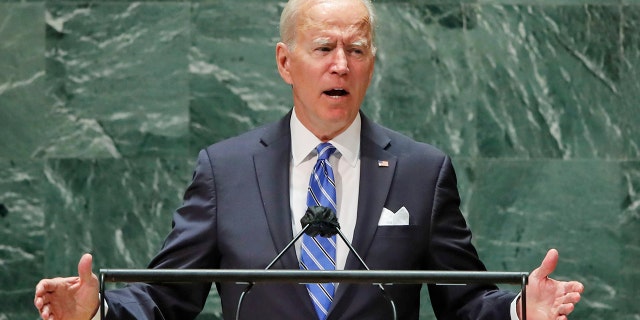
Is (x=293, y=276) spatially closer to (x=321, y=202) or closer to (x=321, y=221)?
(x=321, y=221)

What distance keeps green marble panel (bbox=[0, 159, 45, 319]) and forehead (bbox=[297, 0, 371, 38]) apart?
2.31m

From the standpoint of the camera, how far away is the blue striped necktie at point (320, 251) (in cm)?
346

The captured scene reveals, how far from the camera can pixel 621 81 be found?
570cm

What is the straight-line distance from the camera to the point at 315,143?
370cm

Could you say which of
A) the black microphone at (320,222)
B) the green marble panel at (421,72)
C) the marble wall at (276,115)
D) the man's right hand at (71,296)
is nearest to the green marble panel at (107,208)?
the marble wall at (276,115)

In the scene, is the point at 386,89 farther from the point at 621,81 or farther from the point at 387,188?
the point at 387,188

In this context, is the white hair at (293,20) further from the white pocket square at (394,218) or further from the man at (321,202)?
the white pocket square at (394,218)

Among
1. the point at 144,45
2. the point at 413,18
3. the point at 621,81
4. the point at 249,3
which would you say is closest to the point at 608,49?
the point at 621,81

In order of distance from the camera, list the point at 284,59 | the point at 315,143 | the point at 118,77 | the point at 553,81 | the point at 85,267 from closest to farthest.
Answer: the point at 85,267, the point at 315,143, the point at 284,59, the point at 118,77, the point at 553,81

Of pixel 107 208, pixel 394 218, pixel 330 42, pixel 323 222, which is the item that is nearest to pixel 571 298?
pixel 323 222

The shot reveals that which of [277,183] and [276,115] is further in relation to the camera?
[276,115]

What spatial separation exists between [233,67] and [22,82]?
985 millimetres

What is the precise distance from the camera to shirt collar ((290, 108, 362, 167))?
3695 millimetres

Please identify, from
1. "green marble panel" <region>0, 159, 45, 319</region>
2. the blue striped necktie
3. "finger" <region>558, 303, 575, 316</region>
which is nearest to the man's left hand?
"finger" <region>558, 303, 575, 316</region>
